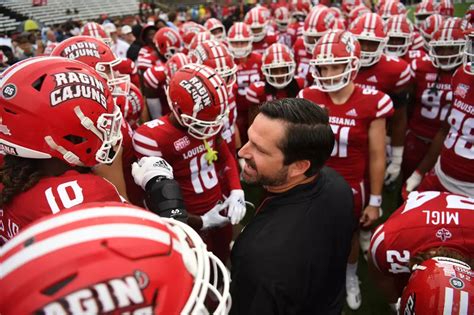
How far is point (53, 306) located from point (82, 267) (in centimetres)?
9

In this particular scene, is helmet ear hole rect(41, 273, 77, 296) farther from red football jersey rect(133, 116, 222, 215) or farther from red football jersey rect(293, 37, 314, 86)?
red football jersey rect(293, 37, 314, 86)

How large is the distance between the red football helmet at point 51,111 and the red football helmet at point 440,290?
148cm

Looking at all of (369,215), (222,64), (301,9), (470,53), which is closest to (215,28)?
(301,9)

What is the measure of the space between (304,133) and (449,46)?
3.21m

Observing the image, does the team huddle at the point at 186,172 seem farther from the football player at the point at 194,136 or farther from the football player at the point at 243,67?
the football player at the point at 243,67

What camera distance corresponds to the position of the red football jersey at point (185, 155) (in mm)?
2531

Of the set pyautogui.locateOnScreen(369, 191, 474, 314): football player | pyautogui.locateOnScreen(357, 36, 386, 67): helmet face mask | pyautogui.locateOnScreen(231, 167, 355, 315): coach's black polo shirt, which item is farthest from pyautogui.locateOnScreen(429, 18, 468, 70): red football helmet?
pyautogui.locateOnScreen(231, 167, 355, 315): coach's black polo shirt

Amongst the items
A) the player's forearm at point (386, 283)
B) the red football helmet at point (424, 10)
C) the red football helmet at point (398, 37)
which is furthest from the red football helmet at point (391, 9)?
the player's forearm at point (386, 283)

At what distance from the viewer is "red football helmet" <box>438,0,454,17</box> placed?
610cm

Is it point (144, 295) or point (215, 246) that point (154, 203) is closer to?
point (144, 295)

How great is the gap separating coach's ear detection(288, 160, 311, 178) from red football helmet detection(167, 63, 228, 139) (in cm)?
107

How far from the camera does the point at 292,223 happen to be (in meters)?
1.35

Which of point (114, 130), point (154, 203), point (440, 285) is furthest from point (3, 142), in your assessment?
point (440, 285)

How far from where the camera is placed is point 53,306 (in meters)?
0.74
